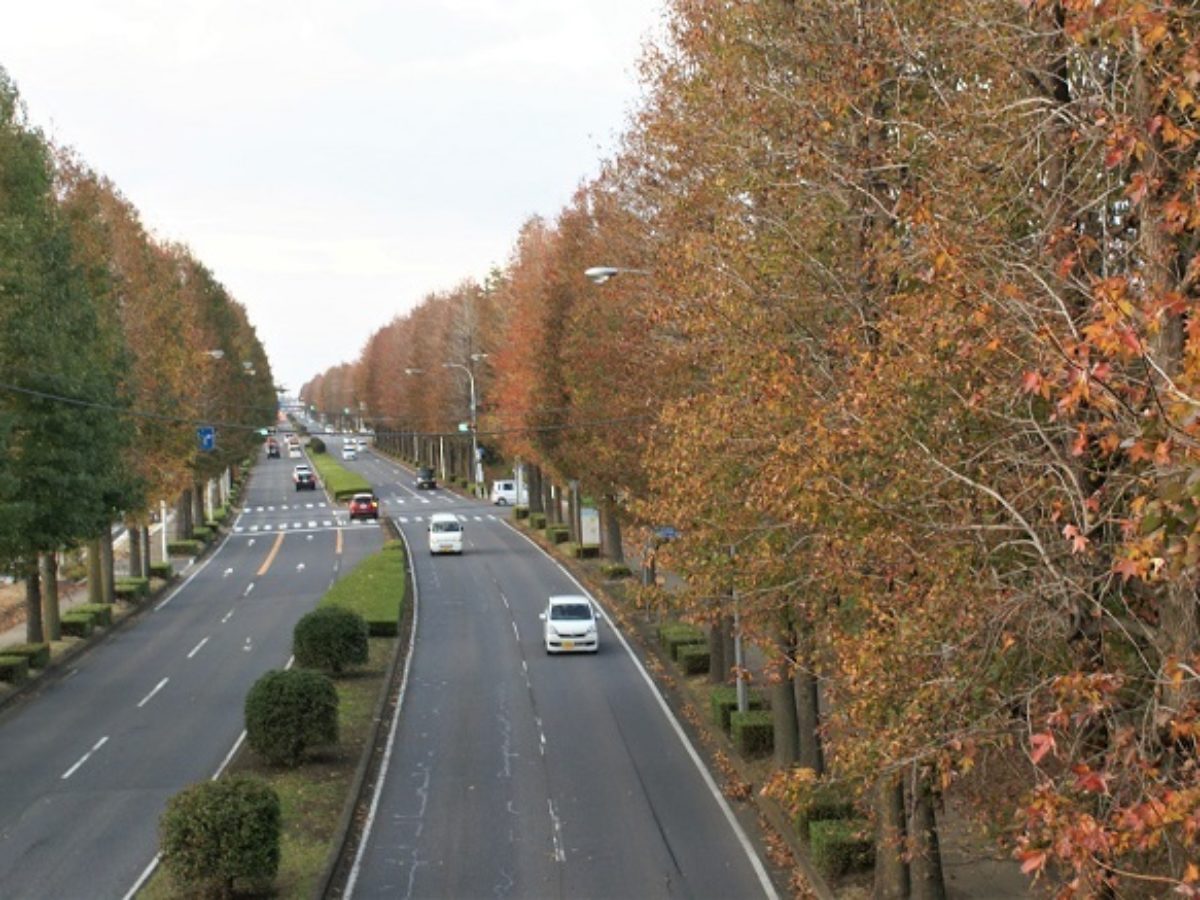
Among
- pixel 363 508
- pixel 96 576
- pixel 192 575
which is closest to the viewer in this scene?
pixel 96 576

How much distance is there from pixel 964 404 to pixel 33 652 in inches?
1199

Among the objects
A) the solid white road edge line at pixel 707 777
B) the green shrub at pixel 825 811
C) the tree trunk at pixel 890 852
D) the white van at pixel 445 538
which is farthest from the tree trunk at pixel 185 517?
the tree trunk at pixel 890 852

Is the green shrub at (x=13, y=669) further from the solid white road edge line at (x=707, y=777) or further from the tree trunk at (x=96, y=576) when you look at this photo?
the solid white road edge line at (x=707, y=777)

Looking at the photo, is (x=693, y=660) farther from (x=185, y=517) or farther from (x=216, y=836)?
(x=185, y=517)

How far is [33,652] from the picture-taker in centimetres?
3531

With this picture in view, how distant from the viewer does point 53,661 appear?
3722 centimetres

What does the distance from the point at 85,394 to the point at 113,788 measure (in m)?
12.4

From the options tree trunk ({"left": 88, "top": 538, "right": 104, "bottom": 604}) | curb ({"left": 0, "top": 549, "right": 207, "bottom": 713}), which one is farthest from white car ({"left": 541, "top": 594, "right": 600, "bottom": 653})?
tree trunk ({"left": 88, "top": 538, "right": 104, "bottom": 604})

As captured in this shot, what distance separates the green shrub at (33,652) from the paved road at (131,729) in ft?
2.82

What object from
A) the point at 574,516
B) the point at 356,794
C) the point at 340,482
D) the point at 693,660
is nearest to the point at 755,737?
the point at 356,794

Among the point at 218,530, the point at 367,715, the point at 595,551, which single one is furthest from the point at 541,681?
the point at 218,530

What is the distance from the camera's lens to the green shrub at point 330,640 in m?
32.4

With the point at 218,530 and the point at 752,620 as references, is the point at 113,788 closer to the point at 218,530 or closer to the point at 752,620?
the point at 752,620

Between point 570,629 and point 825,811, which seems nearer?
point 825,811
